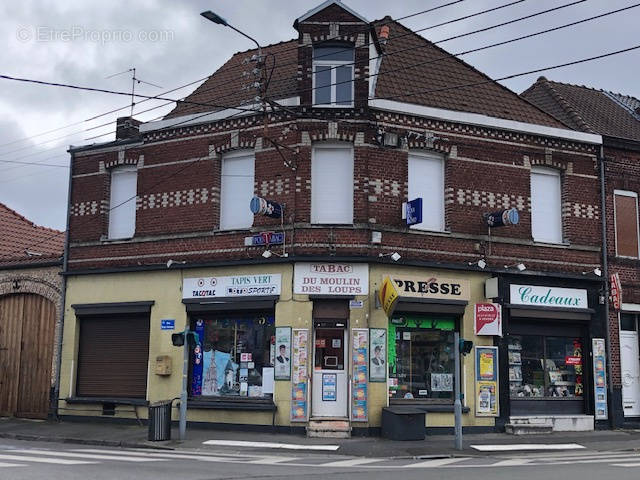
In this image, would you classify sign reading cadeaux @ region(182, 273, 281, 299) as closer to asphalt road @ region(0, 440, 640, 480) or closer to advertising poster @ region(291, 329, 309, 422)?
advertising poster @ region(291, 329, 309, 422)

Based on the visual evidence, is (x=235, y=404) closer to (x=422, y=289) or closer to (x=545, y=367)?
(x=422, y=289)

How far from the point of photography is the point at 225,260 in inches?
783

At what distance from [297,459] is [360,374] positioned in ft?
13.0

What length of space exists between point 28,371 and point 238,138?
996cm

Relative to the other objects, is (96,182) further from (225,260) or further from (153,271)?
(225,260)

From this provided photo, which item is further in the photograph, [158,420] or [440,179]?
[440,179]

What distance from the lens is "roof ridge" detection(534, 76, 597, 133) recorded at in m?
23.0

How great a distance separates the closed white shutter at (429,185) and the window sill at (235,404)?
20.0 ft

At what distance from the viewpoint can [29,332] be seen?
2350 cm

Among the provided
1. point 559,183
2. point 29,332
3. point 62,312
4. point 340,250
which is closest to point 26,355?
point 29,332

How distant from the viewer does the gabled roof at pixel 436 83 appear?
20891 millimetres

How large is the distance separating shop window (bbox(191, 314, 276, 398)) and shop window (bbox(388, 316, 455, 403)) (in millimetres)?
3166

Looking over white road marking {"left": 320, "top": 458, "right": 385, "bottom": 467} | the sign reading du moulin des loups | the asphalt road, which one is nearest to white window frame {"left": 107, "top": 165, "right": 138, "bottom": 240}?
the asphalt road

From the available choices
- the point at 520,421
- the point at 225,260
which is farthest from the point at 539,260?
the point at 225,260
